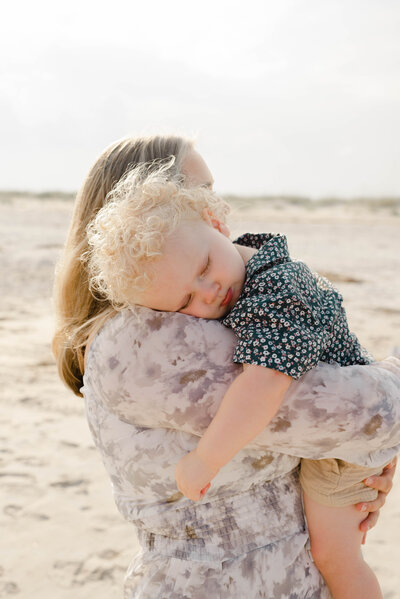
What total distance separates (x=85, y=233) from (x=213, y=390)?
0.66 meters

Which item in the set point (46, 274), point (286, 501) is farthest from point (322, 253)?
point (286, 501)

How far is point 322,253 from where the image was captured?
13492 mm

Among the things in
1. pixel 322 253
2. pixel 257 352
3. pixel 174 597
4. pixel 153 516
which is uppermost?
pixel 257 352

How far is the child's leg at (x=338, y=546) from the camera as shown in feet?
5.83

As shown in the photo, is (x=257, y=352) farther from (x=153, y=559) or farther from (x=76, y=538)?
(x=76, y=538)

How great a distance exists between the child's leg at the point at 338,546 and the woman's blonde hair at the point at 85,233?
0.79 m

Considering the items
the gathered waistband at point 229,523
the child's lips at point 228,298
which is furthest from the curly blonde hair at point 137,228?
the gathered waistband at point 229,523

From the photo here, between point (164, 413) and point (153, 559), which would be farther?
point (153, 559)

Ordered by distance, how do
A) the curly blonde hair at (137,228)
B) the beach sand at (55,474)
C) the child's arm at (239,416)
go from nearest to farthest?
the child's arm at (239,416) < the curly blonde hair at (137,228) < the beach sand at (55,474)

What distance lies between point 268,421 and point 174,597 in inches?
22.1

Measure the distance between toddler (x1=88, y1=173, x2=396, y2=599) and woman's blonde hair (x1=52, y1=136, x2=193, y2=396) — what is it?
8 centimetres

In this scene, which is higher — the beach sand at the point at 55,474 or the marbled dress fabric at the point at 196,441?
the marbled dress fabric at the point at 196,441

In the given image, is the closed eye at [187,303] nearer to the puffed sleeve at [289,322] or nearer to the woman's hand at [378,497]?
the puffed sleeve at [289,322]

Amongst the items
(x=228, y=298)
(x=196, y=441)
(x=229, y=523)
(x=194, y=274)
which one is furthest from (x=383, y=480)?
(x=194, y=274)
